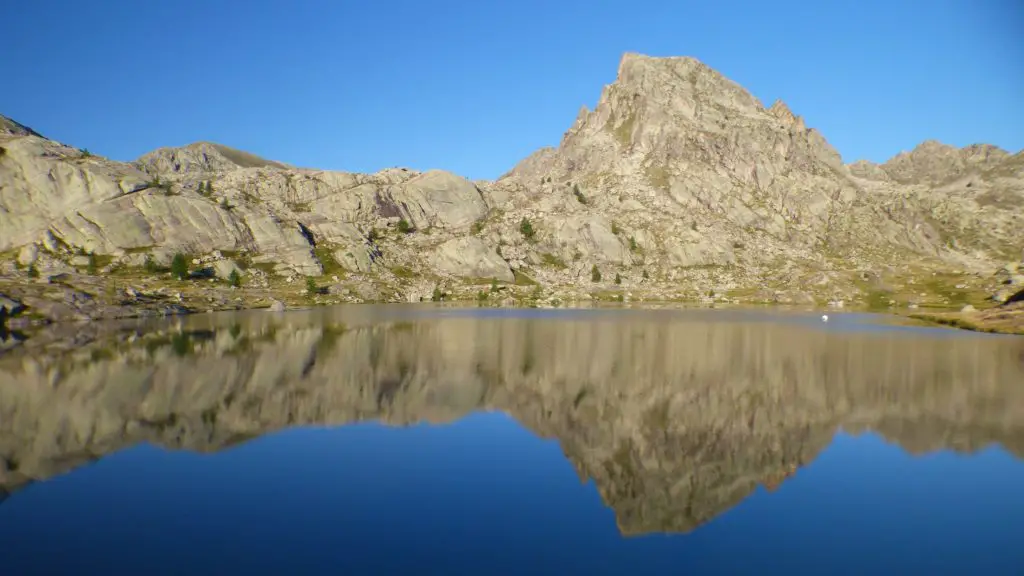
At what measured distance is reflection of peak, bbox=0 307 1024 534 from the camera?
32375 mm

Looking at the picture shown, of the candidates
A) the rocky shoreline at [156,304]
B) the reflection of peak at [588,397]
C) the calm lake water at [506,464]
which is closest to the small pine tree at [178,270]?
the rocky shoreline at [156,304]

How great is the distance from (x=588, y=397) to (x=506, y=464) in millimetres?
17487

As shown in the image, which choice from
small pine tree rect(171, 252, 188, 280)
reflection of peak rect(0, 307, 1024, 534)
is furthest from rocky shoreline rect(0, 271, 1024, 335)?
reflection of peak rect(0, 307, 1024, 534)

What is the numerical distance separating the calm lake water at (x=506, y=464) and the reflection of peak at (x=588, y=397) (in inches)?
11.2

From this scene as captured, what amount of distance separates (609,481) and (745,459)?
854cm

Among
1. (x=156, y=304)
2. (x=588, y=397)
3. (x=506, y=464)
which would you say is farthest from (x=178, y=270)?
(x=506, y=464)

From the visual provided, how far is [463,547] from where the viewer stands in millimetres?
21688

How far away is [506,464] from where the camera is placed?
1282 inches

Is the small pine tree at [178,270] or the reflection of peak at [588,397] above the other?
the small pine tree at [178,270]

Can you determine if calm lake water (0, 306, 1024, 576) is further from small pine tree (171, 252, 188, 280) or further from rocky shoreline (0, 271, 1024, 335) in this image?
small pine tree (171, 252, 188, 280)

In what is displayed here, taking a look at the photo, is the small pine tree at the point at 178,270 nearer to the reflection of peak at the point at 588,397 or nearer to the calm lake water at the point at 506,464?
the reflection of peak at the point at 588,397

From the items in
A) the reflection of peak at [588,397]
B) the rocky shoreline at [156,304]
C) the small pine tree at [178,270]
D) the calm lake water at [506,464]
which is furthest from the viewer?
the small pine tree at [178,270]

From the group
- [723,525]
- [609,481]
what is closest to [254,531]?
[609,481]

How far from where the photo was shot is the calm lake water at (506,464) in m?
21.5
